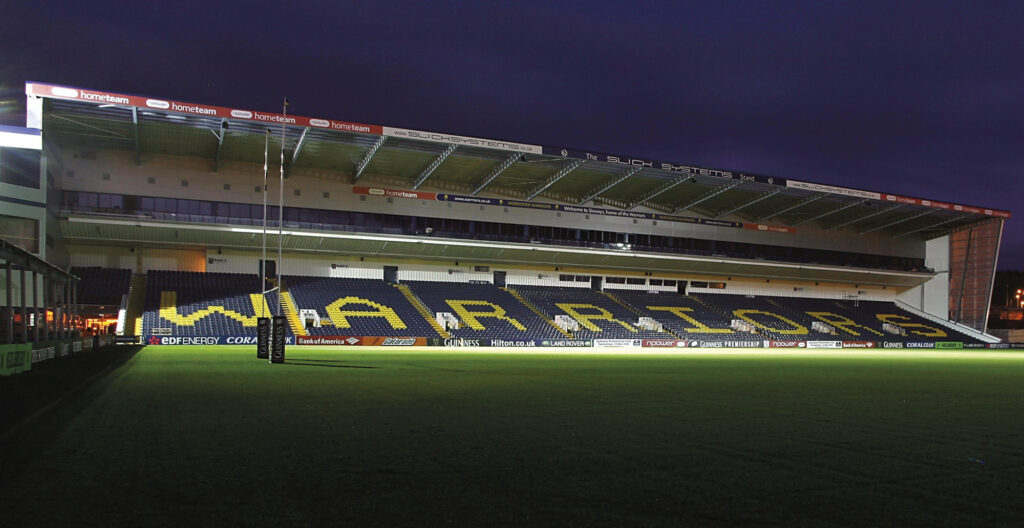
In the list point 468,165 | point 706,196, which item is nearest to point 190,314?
point 468,165

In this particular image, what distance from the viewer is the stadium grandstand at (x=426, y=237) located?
1548 inches

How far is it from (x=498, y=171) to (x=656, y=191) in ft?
44.2

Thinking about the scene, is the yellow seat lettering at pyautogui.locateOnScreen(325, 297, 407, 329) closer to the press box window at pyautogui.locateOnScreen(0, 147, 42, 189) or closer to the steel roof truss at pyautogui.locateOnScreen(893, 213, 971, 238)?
the press box window at pyautogui.locateOnScreen(0, 147, 42, 189)

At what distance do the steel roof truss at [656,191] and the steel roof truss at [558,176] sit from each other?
834 cm

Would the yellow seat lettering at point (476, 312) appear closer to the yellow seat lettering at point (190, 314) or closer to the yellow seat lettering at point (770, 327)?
the yellow seat lettering at point (190, 314)

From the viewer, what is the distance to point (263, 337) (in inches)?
965

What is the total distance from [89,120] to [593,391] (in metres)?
36.5

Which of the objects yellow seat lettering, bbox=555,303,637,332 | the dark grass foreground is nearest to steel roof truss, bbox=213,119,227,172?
yellow seat lettering, bbox=555,303,637,332

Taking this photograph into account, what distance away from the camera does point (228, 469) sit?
19.2 feet

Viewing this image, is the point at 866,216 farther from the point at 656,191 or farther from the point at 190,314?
the point at 190,314

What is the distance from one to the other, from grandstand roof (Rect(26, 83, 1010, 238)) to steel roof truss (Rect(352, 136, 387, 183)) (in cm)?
9

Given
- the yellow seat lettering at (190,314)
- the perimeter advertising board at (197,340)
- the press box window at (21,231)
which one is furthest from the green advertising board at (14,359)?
the yellow seat lettering at (190,314)

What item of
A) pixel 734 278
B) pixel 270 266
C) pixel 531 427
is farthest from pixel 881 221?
pixel 531 427

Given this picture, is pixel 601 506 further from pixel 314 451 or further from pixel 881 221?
pixel 881 221
